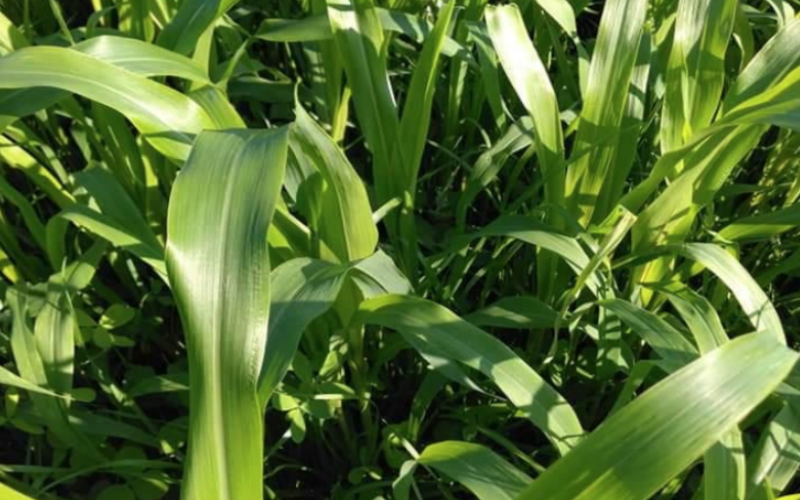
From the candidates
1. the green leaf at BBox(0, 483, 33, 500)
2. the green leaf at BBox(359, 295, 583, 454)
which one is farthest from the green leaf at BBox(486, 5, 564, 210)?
the green leaf at BBox(0, 483, 33, 500)

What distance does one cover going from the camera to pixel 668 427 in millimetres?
534

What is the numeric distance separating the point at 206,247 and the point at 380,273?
20cm

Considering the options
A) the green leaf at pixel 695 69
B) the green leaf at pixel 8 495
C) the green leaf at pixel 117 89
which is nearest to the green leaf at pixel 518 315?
the green leaf at pixel 695 69

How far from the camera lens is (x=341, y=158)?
82 centimetres

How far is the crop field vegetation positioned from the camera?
694mm

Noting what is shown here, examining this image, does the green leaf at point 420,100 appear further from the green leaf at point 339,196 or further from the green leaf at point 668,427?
the green leaf at point 668,427

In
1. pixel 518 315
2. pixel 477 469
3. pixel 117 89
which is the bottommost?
pixel 477 469

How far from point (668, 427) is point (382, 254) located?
0.34 meters

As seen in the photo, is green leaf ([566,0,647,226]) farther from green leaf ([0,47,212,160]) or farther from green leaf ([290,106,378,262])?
green leaf ([0,47,212,160])

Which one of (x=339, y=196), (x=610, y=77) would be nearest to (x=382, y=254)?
(x=339, y=196)

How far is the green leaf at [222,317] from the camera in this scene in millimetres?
590

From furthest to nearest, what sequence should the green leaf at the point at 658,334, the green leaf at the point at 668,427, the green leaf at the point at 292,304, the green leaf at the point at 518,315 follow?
the green leaf at the point at 518,315
the green leaf at the point at 658,334
the green leaf at the point at 292,304
the green leaf at the point at 668,427

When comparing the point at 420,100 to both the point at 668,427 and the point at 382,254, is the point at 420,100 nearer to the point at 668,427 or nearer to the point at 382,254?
the point at 382,254

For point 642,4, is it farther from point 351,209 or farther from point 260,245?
point 260,245
